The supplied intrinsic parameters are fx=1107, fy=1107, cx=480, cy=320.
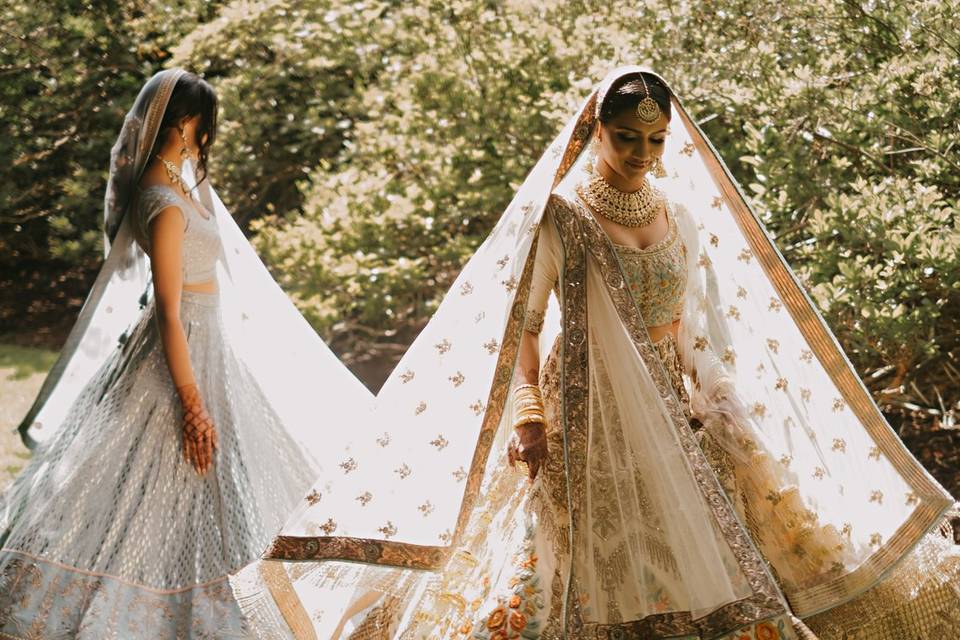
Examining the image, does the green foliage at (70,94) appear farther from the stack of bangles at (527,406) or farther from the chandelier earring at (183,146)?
the stack of bangles at (527,406)

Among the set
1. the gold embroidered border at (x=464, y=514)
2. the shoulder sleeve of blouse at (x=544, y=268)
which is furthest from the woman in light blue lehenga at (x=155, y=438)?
the shoulder sleeve of blouse at (x=544, y=268)

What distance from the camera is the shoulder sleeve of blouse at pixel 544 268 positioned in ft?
9.98

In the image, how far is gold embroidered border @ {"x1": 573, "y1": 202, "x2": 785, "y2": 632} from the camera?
9.09ft

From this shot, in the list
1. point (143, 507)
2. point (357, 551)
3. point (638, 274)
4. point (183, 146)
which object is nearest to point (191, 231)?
point (183, 146)

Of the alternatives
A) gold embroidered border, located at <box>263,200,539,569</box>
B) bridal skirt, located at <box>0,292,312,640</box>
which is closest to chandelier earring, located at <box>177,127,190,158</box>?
bridal skirt, located at <box>0,292,312,640</box>

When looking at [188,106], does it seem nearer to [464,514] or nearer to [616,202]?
[616,202]

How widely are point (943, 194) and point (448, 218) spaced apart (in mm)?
3045

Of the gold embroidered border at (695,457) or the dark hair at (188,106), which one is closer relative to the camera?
the gold embroidered border at (695,457)

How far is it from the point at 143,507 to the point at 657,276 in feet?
5.81

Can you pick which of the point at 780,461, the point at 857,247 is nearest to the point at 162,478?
the point at 780,461

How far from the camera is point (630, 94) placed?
2943mm

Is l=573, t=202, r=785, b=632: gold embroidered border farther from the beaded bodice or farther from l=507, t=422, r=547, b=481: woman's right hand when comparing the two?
l=507, t=422, r=547, b=481: woman's right hand

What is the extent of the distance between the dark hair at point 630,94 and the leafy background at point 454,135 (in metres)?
1.53

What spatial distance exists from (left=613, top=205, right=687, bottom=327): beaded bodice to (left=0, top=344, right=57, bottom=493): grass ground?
3323mm
